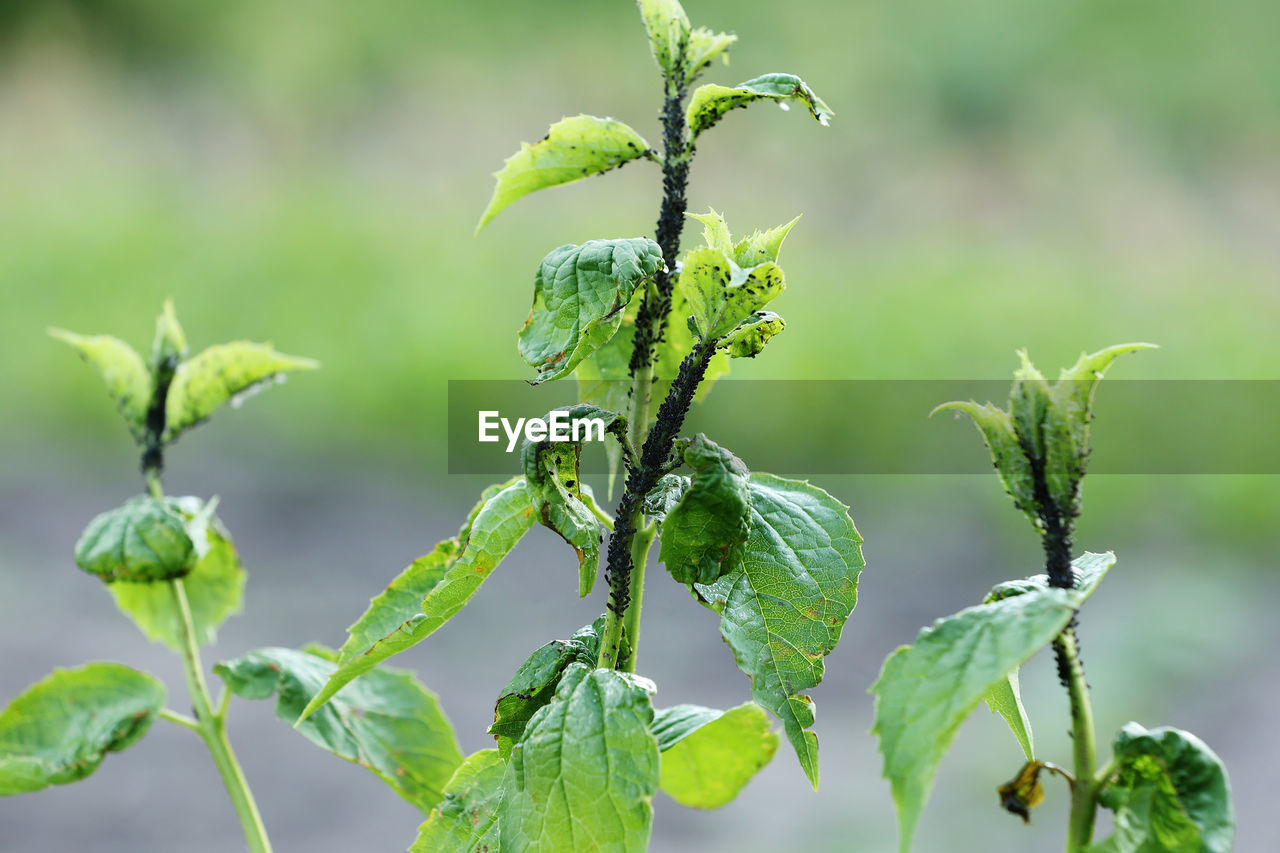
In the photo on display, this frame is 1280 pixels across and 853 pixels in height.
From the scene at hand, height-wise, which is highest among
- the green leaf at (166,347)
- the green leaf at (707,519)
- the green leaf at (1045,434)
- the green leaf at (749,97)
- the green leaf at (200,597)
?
the green leaf at (749,97)

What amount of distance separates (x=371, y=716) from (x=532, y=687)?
0.86 ft

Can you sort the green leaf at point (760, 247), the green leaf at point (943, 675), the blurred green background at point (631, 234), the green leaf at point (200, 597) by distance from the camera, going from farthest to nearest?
the blurred green background at point (631, 234), the green leaf at point (200, 597), the green leaf at point (760, 247), the green leaf at point (943, 675)

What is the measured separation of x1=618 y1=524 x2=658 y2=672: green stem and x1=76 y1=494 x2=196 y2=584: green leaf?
11.1 inches

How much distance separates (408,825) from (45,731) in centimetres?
100

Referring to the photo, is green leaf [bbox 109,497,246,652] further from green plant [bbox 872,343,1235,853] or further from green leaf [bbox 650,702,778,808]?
green plant [bbox 872,343,1235,853]

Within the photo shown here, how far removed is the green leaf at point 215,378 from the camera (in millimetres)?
670

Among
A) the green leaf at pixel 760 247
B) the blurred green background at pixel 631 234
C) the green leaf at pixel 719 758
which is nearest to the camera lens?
the green leaf at pixel 760 247

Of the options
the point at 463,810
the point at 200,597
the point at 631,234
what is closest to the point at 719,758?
the point at 463,810

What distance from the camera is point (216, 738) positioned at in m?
0.68

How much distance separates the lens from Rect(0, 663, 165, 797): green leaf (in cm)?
69

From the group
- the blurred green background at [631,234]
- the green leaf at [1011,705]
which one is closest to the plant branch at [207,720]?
the green leaf at [1011,705]

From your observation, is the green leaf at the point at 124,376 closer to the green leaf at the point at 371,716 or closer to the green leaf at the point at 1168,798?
the green leaf at the point at 371,716

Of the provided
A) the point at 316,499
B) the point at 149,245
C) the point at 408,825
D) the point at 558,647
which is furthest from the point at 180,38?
the point at 558,647

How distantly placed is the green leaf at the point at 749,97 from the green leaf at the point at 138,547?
371 mm
